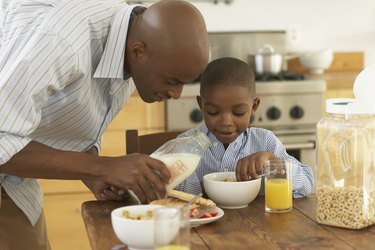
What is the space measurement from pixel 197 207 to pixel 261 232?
156 mm

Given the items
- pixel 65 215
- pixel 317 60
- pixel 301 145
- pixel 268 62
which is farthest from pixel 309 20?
pixel 65 215

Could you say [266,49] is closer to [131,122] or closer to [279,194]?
[131,122]

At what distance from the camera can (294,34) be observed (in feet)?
13.1

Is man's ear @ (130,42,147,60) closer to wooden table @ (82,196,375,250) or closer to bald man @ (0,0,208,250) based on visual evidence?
bald man @ (0,0,208,250)

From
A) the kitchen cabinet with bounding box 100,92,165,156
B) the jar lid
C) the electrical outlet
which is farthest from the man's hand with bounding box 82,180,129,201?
the electrical outlet

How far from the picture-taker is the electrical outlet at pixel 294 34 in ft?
13.1

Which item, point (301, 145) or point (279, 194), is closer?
point (279, 194)

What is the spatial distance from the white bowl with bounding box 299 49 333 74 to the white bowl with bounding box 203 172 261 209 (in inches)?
92.3

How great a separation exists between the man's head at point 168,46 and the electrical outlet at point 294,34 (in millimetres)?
2378

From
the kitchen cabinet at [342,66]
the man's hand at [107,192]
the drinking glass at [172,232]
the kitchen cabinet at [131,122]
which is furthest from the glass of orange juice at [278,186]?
the kitchen cabinet at [342,66]

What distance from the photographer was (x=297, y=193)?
1752 mm

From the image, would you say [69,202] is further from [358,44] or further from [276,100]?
[358,44]

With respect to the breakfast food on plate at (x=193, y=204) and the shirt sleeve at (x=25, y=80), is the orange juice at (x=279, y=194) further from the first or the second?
the shirt sleeve at (x=25, y=80)

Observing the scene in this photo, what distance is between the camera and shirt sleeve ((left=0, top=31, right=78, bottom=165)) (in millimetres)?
1482
